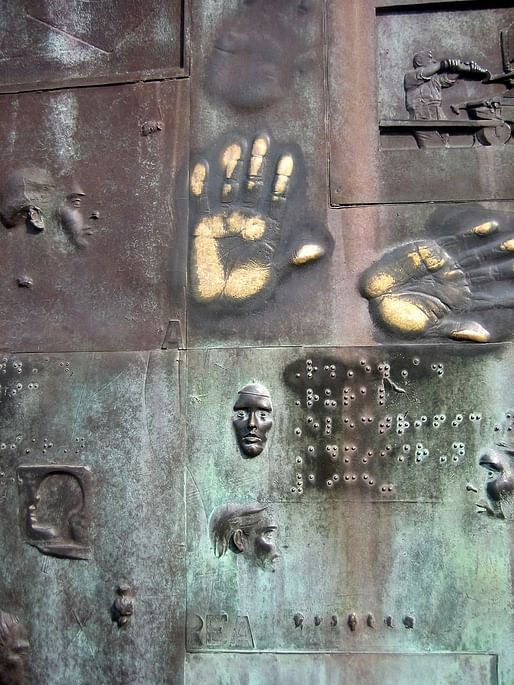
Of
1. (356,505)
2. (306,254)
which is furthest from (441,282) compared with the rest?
(356,505)

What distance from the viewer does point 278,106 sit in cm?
459

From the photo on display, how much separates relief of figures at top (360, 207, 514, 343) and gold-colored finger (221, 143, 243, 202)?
1026 mm

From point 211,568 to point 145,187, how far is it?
2480 mm

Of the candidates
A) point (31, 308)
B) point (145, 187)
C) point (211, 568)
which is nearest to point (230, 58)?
point (145, 187)

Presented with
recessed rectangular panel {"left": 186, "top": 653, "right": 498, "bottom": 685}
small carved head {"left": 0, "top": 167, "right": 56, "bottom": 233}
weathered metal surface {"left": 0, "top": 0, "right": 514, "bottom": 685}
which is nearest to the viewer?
recessed rectangular panel {"left": 186, "top": 653, "right": 498, "bottom": 685}

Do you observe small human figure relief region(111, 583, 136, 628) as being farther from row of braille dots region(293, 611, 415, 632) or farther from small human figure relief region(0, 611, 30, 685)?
row of braille dots region(293, 611, 415, 632)

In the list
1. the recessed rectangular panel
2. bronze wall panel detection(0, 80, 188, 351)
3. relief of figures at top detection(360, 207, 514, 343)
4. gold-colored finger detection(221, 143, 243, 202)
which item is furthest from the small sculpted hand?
the recessed rectangular panel

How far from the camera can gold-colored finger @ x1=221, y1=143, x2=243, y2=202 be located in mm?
4512

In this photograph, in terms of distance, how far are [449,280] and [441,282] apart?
50 mm

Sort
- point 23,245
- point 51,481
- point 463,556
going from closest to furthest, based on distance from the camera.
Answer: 1. point 463,556
2. point 51,481
3. point 23,245

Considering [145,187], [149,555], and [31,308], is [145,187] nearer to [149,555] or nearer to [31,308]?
[31,308]

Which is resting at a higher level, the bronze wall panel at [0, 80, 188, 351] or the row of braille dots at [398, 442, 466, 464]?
the bronze wall panel at [0, 80, 188, 351]

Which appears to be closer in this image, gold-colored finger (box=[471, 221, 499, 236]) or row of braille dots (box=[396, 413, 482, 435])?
row of braille dots (box=[396, 413, 482, 435])

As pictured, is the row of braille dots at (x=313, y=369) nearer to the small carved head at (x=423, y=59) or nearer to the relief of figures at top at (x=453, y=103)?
the relief of figures at top at (x=453, y=103)
